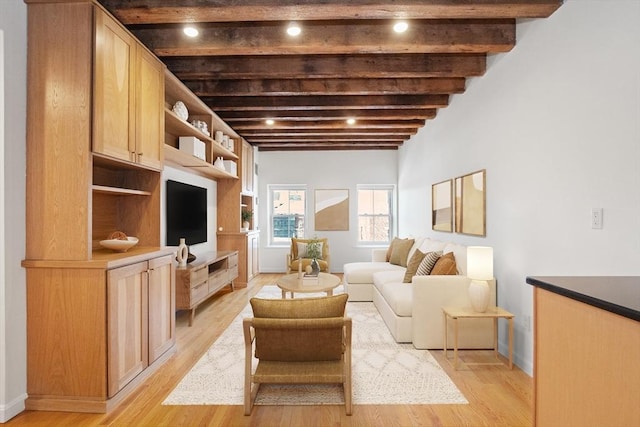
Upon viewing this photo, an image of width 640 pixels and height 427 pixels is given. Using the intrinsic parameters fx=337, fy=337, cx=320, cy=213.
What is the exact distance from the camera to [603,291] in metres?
1.23

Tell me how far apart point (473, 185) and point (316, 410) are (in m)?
2.86

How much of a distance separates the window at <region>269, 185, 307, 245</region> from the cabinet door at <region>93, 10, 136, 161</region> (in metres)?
5.15

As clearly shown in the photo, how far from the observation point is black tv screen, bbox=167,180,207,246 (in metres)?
4.28

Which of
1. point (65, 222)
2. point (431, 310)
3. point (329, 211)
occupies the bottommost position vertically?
point (431, 310)

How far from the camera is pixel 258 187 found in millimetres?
7602

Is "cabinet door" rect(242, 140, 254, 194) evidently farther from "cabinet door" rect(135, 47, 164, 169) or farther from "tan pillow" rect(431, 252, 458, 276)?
"tan pillow" rect(431, 252, 458, 276)

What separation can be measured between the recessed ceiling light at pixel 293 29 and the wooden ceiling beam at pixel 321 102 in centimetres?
164

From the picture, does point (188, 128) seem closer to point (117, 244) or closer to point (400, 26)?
point (117, 244)

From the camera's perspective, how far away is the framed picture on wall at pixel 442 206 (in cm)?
447

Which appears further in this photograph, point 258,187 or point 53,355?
point 258,187

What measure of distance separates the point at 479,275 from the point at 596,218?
3.49ft

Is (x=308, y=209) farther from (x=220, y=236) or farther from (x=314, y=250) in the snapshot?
(x=220, y=236)

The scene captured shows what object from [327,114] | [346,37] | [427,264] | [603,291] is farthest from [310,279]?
[603,291]

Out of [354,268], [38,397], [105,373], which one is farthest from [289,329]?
[354,268]
